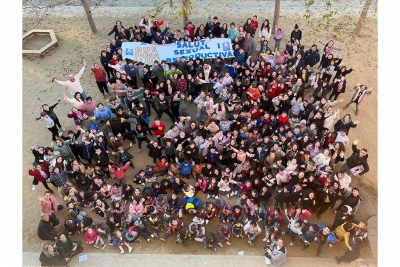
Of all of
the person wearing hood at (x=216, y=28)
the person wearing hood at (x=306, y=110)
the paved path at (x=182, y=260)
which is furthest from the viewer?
the person wearing hood at (x=216, y=28)

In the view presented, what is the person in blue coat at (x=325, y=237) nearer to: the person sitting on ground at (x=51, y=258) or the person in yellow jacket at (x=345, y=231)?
the person in yellow jacket at (x=345, y=231)

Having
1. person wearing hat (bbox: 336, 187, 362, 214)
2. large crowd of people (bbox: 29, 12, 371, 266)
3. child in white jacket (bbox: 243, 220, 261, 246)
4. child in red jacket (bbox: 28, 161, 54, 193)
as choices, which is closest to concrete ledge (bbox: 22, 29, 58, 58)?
large crowd of people (bbox: 29, 12, 371, 266)

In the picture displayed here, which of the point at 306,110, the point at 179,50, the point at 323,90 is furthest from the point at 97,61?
the point at 323,90

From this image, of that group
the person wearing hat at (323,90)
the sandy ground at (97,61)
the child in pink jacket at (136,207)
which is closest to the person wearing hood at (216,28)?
the sandy ground at (97,61)

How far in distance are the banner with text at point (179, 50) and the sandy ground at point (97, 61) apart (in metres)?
2.20

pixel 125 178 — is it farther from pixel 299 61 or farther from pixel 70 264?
pixel 299 61

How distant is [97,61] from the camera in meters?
14.8

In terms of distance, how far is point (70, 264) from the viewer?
29.0 feet

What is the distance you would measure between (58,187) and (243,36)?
8867 mm

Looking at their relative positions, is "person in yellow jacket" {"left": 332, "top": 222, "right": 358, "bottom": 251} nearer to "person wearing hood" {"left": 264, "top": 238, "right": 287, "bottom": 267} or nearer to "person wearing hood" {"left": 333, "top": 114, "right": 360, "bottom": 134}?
"person wearing hood" {"left": 264, "top": 238, "right": 287, "bottom": 267}

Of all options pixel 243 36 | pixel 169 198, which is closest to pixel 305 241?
pixel 169 198

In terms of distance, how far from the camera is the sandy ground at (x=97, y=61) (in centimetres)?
941

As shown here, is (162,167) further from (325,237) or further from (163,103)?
(325,237)

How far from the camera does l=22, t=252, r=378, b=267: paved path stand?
8852mm
